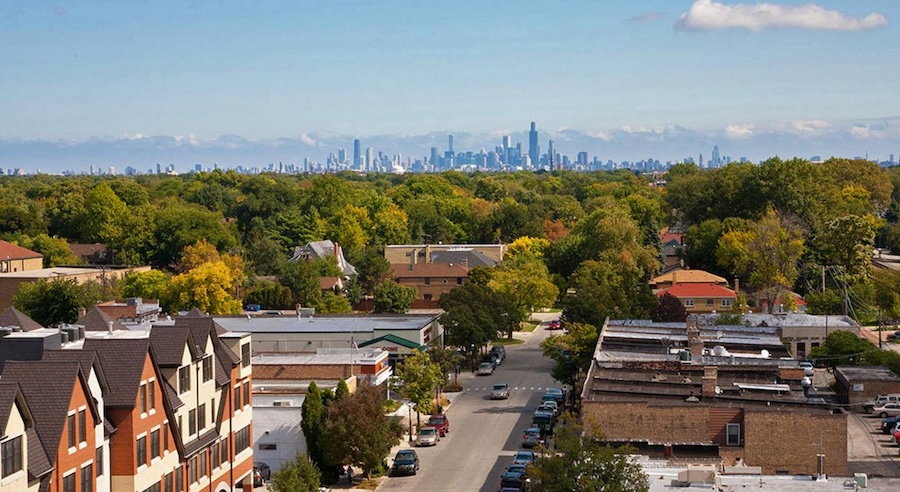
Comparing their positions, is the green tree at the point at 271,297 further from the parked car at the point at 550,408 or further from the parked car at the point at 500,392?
the parked car at the point at 550,408

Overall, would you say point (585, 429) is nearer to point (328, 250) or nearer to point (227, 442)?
point (227, 442)

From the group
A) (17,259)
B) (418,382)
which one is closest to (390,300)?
(17,259)

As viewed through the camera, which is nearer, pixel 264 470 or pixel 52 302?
pixel 264 470

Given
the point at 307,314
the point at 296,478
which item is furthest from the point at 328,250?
the point at 296,478

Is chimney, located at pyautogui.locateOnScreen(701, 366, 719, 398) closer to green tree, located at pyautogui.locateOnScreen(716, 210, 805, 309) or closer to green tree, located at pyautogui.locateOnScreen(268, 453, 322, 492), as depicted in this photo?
green tree, located at pyautogui.locateOnScreen(268, 453, 322, 492)

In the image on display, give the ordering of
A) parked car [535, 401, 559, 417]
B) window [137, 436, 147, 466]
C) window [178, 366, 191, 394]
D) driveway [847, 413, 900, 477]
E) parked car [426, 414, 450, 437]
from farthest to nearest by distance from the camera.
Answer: parked car [535, 401, 559, 417] < parked car [426, 414, 450, 437] < driveway [847, 413, 900, 477] < window [178, 366, 191, 394] < window [137, 436, 147, 466]

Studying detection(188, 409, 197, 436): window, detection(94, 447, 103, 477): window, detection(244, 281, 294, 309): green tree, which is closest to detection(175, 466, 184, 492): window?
detection(188, 409, 197, 436): window

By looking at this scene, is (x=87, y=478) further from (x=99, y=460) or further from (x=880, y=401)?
(x=880, y=401)
